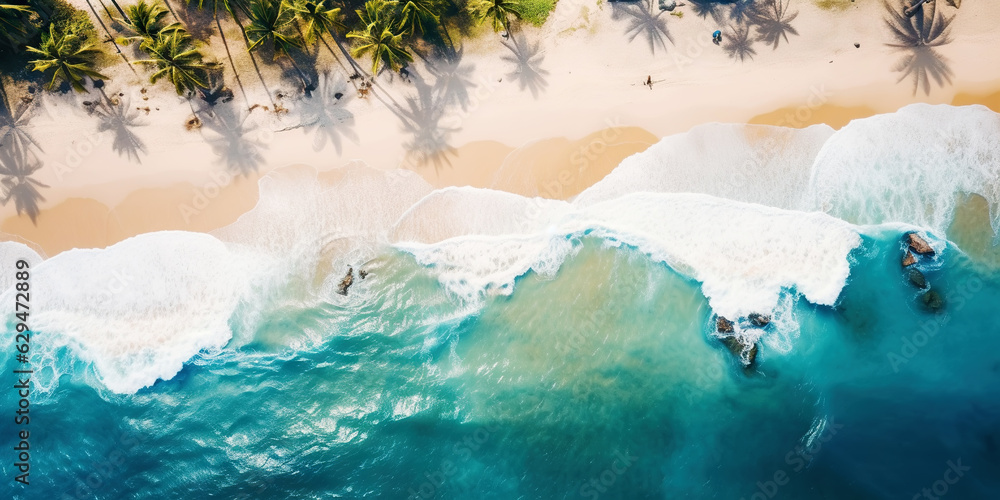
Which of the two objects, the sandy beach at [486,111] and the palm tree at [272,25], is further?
the sandy beach at [486,111]

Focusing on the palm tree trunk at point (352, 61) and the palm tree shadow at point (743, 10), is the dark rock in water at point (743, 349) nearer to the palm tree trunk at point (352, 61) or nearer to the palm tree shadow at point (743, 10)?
the palm tree shadow at point (743, 10)

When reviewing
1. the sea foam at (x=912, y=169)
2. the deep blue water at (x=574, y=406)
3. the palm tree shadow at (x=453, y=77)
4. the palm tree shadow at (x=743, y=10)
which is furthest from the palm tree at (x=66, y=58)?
the sea foam at (x=912, y=169)

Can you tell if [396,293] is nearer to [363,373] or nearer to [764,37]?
[363,373]

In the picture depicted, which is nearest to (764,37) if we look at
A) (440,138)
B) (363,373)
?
(440,138)

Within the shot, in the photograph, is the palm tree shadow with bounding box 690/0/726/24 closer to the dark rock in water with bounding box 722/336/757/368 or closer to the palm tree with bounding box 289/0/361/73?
the dark rock in water with bounding box 722/336/757/368

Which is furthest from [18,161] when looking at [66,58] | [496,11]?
[496,11]

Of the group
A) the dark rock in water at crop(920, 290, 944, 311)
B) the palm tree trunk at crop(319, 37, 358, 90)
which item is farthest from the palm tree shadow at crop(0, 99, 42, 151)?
the dark rock in water at crop(920, 290, 944, 311)
